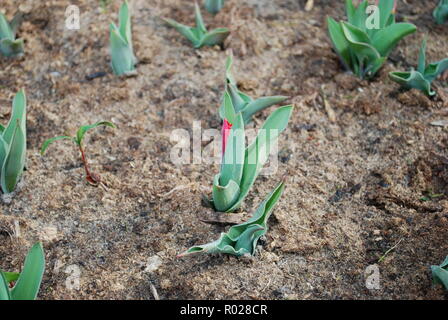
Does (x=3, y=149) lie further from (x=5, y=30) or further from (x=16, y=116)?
(x=5, y=30)

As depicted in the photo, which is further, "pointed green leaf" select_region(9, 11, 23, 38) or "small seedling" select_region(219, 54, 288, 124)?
"pointed green leaf" select_region(9, 11, 23, 38)

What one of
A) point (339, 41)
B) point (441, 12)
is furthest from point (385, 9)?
point (441, 12)

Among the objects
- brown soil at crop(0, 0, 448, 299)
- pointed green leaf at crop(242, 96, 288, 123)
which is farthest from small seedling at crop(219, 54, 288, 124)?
brown soil at crop(0, 0, 448, 299)

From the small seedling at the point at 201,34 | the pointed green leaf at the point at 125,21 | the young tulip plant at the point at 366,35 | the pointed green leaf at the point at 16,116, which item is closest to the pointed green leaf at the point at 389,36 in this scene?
the young tulip plant at the point at 366,35

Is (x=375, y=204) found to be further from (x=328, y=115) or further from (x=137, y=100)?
(x=137, y=100)

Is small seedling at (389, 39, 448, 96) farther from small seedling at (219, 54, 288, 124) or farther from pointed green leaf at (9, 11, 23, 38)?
pointed green leaf at (9, 11, 23, 38)

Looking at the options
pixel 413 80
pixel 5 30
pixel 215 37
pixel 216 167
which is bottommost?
pixel 216 167
